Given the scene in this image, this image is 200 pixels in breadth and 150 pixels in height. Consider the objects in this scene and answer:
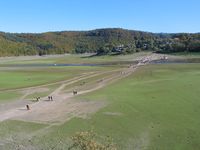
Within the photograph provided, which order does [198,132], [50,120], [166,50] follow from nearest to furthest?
[198,132]
[50,120]
[166,50]

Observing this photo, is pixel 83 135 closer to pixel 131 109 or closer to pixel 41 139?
pixel 41 139

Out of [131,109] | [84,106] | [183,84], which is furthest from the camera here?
[183,84]

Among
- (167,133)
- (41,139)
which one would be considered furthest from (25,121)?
(167,133)

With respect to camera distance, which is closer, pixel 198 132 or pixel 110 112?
pixel 198 132

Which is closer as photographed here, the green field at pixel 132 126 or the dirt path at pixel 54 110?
the green field at pixel 132 126

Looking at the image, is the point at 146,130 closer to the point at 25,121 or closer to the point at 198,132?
the point at 198,132

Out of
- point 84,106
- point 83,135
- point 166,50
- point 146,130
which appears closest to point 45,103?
point 84,106

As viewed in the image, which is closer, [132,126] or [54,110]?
[132,126]

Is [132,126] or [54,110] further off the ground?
[132,126]

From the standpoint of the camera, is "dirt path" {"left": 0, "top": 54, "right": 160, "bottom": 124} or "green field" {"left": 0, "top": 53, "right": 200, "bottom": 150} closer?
"green field" {"left": 0, "top": 53, "right": 200, "bottom": 150}

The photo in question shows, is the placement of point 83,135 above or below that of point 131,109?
above
